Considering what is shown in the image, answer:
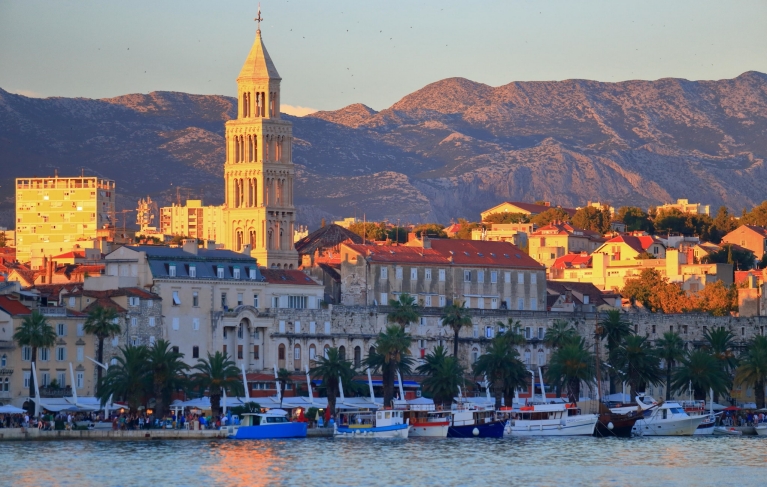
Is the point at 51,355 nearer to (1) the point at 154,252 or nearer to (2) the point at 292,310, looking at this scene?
(1) the point at 154,252

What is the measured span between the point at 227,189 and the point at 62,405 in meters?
50.7

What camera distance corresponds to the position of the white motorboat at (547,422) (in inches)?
4875

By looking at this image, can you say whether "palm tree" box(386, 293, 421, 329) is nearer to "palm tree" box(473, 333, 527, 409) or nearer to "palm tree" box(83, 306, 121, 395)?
"palm tree" box(473, 333, 527, 409)

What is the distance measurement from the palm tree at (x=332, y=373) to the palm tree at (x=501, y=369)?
437 inches

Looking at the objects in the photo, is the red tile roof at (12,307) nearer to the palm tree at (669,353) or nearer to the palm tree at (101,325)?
the palm tree at (101,325)

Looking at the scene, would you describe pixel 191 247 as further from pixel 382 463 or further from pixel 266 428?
pixel 382 463

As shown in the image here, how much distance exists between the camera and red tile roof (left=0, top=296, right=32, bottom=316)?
123 m

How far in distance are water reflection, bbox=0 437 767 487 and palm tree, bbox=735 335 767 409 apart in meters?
18.9

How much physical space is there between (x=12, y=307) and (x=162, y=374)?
13.9 metres

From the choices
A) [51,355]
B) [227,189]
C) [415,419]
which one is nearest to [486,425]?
[415,419]

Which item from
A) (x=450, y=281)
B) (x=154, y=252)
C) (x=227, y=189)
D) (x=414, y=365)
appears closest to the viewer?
(x=154, y=252)

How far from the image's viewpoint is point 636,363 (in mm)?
138375

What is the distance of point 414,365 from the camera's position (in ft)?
475

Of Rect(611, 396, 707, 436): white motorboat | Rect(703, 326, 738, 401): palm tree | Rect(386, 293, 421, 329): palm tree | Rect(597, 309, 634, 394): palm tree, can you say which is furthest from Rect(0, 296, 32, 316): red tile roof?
Rect(703, 326, 738, 401): palm tree
